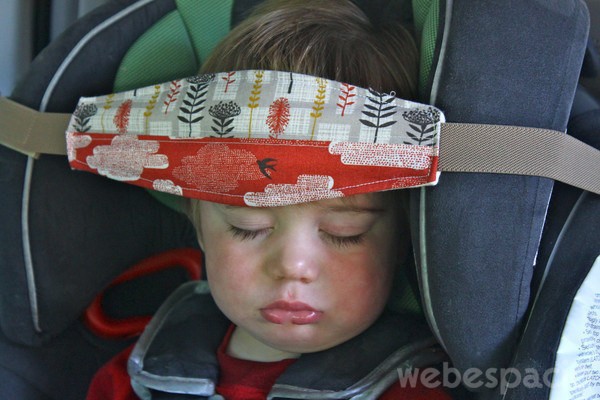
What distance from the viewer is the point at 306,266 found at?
3.35 feet

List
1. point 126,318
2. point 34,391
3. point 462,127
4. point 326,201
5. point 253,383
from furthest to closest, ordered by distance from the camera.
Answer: point 126,318 → point 34,391 → point 253,383 → point 326,201 → point 462,127

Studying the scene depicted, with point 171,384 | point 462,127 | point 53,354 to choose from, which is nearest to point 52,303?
point 53,354

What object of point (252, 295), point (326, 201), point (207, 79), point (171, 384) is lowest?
point (171, 384)

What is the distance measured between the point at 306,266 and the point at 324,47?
11.8 inches

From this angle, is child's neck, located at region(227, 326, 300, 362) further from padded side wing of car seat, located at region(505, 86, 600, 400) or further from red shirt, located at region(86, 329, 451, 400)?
padded side wing of car seat, located at region(505, 86, 600, 400)

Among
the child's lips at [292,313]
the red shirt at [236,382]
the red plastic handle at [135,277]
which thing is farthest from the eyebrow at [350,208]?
the red plastic handle at [135,277]

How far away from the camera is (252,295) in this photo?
1085 mm

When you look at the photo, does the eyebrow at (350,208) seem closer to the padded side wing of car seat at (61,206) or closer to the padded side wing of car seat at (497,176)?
the padded side wing of car seat at (497,176)

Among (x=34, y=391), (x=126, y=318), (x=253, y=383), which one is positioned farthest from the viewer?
(x=126, y=318)

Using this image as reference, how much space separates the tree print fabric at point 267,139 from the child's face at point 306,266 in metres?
0.07

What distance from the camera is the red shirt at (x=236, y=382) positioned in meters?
1.06

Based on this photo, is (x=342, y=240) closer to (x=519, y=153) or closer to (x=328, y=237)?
(x=328, y=237)

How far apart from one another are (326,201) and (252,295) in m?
0.17

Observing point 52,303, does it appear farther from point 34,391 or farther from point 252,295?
point 252,295
